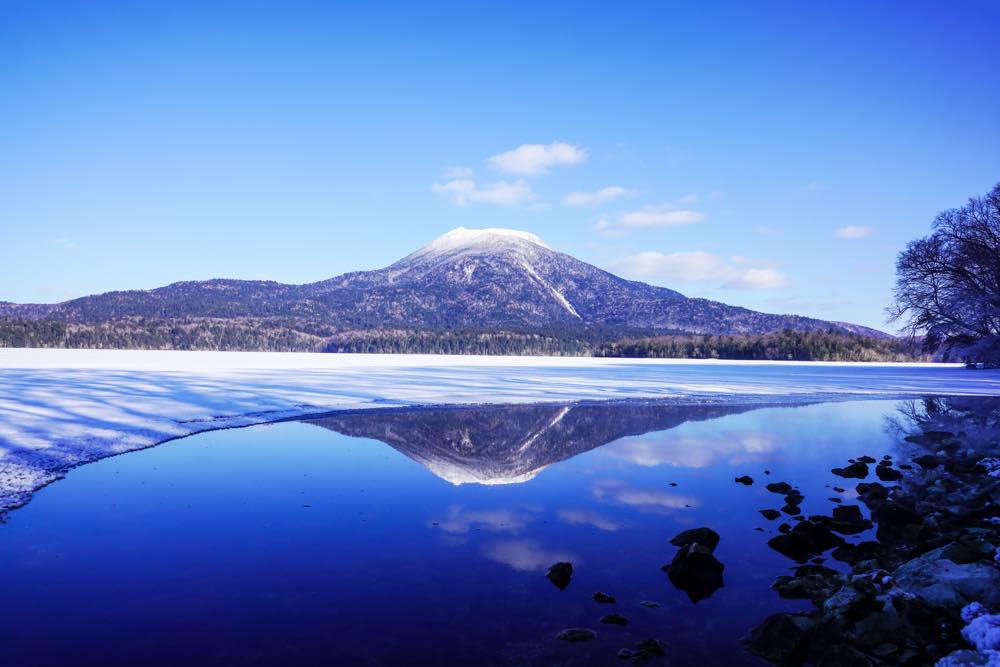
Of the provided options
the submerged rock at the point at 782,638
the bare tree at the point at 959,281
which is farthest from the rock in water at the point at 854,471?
the bare tree at the point at 959,281

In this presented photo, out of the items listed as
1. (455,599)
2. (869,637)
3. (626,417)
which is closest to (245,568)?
(455,599)

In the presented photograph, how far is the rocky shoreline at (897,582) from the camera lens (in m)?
5.75

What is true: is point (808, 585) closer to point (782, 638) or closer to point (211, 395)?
point (782, 638)

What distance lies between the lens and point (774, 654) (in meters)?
6.16

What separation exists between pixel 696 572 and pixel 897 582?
7.31ft

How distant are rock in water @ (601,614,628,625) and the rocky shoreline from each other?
1.27 metres

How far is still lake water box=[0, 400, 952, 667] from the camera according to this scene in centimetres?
645

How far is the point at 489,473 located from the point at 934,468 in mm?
10619

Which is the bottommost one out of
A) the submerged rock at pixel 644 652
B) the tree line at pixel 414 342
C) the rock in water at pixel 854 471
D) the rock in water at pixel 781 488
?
the submerged rock at pixel 644 652

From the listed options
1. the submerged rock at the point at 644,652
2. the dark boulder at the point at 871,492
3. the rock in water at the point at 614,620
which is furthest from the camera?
the dark boulder at the point at 871,492

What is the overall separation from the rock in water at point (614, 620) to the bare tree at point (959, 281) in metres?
44.0

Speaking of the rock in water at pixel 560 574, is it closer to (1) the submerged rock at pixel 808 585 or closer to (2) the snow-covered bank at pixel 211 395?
(1) the submerged rock at pixel 808 585

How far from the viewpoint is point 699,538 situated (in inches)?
372

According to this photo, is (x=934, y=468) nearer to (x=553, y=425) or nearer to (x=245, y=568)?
(x=553, y=425)
